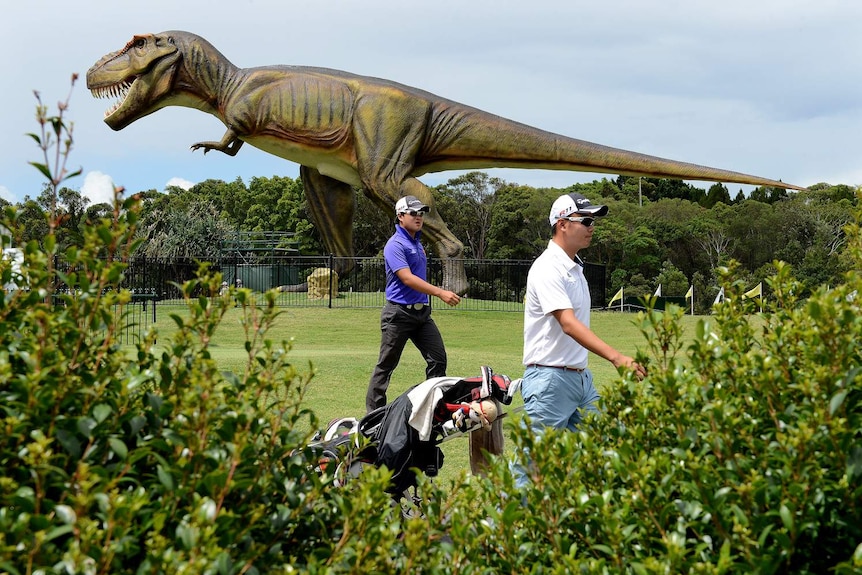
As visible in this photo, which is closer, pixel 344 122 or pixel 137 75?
pixel 137 75

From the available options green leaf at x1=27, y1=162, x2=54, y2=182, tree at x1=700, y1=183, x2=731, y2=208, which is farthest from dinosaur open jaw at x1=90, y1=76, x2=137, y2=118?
tree at x1=700, y1=183, x2=731, y2=208

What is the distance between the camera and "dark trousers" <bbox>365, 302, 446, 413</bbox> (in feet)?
19.1

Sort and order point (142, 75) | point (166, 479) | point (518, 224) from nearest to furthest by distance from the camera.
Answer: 1. point (166, 479)
2. point (142, 75)
3. point (518, 224)

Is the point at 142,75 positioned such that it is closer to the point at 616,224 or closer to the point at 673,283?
the point at 673,283

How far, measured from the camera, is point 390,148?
14023mm

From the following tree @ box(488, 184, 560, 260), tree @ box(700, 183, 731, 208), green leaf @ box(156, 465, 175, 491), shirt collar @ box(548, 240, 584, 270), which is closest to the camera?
green leaf @ box(156, 465, 175, 491)

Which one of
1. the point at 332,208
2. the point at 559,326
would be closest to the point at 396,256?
the point at 559,326

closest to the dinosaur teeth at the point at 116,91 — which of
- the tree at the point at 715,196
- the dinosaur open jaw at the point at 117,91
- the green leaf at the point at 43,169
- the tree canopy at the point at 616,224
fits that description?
the dinosaur open jaw at the point at 117,91

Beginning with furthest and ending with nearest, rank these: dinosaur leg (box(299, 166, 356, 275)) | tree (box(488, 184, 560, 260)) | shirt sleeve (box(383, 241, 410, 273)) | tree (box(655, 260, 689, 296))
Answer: tree (box(488, 184, 560, 260)) < tree (box(655, 260, 689, 296)) < dinosaur leg (box(299, 166, 356, 275)) < shirt sleeve (box(383, 241, 410, 273))

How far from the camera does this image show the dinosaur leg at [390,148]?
45.7ft

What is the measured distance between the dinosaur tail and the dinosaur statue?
2cm

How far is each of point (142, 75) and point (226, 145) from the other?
65.0 inches

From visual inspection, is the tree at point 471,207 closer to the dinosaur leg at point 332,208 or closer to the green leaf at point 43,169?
the dinosaur leg at point 332,208

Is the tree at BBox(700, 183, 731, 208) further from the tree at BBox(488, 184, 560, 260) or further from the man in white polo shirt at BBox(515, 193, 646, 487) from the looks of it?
the man in white polo shirt at BBox(515, 193, 646, 487)
